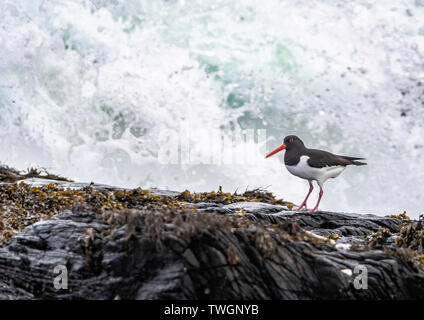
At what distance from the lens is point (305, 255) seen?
6.33m

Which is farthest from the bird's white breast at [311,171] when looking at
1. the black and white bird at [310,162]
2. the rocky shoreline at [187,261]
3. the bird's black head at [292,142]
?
the rocky shoreline at [187,261]

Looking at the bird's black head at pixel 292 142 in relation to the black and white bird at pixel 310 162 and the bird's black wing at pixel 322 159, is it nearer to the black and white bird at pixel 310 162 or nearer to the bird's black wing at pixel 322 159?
the black and white bird at pixel 310 162

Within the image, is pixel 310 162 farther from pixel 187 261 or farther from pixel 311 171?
pixel 187 261

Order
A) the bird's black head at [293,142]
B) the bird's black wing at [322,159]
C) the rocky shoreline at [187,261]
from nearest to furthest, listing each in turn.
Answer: the rocky shoreline at [187,261] < the bird's black wing at [322,159] < the bird's black head at [293,142]

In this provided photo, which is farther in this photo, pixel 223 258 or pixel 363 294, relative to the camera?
pixel 363 294

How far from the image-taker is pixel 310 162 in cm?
1034

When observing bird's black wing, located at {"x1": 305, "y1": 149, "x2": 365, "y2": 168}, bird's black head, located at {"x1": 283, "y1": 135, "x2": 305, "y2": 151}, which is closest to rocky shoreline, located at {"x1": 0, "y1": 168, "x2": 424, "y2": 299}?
bird's black wing, located at {"x1": 305, "y1": 149, "x2": 365, "y2": 168}

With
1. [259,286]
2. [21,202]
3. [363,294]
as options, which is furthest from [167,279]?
[21,202]

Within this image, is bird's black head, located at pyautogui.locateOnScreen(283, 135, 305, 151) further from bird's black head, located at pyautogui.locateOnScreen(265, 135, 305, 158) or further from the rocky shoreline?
the rocky shoreline

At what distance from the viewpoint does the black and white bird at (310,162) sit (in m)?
10.4

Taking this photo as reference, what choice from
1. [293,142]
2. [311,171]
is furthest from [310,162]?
[293,142]

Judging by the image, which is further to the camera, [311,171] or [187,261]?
[311,171]
